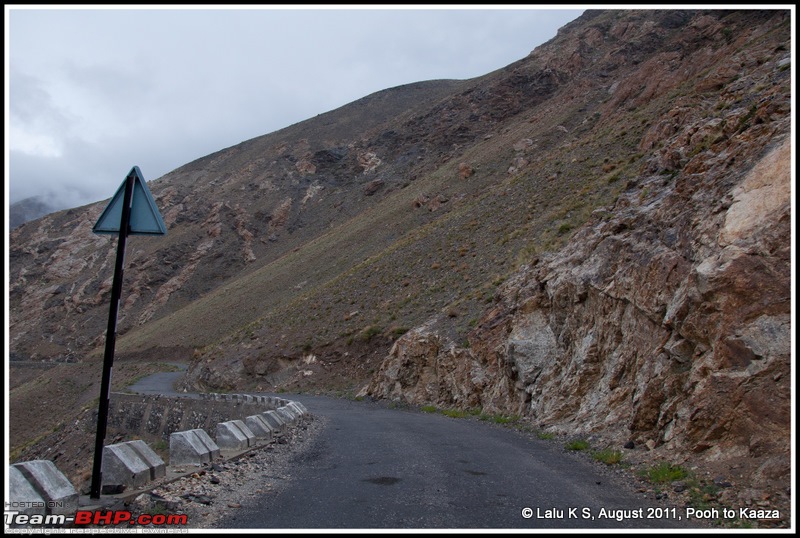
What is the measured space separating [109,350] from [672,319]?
8.14m

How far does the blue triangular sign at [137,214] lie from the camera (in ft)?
18.9

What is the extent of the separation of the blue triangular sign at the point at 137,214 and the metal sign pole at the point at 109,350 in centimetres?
4

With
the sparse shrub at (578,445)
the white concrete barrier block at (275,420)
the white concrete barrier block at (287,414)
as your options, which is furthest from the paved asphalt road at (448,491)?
the white concrete barrier block at (287,414)

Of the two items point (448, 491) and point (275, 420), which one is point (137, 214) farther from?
point (275, 420)

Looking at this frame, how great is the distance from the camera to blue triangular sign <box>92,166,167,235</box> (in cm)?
576

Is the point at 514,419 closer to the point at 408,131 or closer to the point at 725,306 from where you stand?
the point at 725,306

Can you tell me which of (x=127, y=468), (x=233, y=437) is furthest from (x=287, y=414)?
(x=127, y=468)

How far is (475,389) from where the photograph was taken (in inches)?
682

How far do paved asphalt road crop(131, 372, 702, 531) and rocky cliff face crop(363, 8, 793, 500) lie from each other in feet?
4.48

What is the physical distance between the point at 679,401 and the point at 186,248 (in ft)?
254

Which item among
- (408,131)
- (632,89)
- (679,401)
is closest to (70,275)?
(408,131)

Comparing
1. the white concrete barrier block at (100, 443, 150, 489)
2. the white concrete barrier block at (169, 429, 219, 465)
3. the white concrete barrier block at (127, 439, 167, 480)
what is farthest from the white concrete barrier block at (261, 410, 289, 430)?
the white concrete barrier block at (100, 443, 150, 489)

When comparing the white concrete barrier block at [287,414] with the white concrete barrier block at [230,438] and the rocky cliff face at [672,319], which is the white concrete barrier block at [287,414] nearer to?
the white concrete barrier block at [230,438]

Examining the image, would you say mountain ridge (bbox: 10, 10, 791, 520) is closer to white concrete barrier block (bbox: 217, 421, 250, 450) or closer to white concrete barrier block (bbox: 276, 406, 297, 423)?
white concrete barrier block (bbox: 276, 406, 297, 423)
